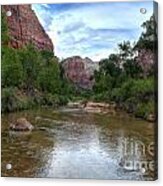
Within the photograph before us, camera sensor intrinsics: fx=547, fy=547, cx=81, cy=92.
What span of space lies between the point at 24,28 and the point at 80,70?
24 cm

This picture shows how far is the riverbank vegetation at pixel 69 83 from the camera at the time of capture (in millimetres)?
1724

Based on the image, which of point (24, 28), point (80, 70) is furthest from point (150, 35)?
point (24, 28)

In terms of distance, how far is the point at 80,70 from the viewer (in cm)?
179

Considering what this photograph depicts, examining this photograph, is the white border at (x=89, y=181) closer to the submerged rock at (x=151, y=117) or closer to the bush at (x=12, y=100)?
the submerged rock at (x=151, y=117)

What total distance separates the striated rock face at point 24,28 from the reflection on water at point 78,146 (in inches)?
9.2

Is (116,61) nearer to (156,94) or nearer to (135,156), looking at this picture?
(156,94)

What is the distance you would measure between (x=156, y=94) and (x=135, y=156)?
206 millimetres

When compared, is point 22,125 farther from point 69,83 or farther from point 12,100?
point 69,83

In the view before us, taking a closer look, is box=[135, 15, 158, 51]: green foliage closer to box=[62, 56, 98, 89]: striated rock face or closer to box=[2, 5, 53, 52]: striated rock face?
box=[62, 56, 98, 89]: striated rock face

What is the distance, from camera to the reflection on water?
1723 mm

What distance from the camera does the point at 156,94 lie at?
1.71 meters

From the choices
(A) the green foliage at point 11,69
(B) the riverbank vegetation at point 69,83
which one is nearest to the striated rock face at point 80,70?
(B) the riverbank vegetation at point 69,83

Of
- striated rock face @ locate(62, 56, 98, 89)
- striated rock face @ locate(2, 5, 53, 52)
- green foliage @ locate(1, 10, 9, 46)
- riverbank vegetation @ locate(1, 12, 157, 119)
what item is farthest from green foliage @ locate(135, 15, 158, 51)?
green foliage @ locate(1, 10, 9, 46)

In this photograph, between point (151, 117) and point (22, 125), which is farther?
point (22, 125)
